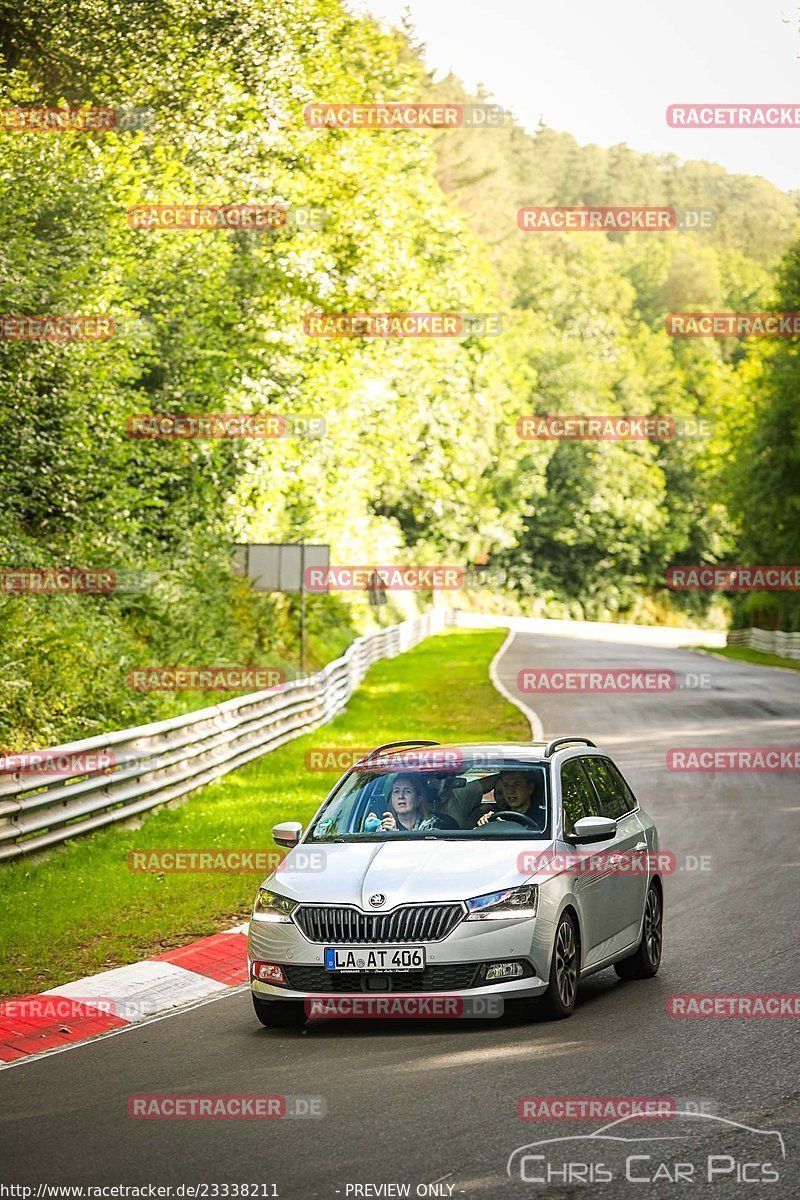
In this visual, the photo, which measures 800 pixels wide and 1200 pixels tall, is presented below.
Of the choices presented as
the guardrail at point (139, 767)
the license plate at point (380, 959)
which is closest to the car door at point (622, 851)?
the license plate at point (380, 959)

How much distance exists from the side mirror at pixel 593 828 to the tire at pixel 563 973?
1.63 feet

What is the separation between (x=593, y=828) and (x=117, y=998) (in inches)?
124

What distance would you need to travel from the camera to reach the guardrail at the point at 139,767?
43.9ft

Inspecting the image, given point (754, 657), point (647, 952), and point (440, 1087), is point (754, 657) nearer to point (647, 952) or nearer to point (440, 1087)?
point (647, 952)

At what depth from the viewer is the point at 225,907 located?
12.9 m

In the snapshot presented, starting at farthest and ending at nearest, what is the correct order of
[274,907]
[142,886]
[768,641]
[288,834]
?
[768,641] → [142,886] → [288,834] → [274,907]

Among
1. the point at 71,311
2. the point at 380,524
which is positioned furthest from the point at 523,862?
the point at 380,524

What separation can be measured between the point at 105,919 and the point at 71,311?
1494 centimetres

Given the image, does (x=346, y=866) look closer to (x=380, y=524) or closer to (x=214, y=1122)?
(x=214, y=1122)

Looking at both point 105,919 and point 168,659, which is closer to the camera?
point 105,919

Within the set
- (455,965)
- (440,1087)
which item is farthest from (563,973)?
(440,1087)

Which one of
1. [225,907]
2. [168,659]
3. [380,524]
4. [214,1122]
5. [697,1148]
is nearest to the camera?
[697,1148]

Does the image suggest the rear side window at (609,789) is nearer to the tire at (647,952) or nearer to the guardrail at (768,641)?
the tire at (647,952)

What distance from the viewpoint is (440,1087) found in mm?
7121
